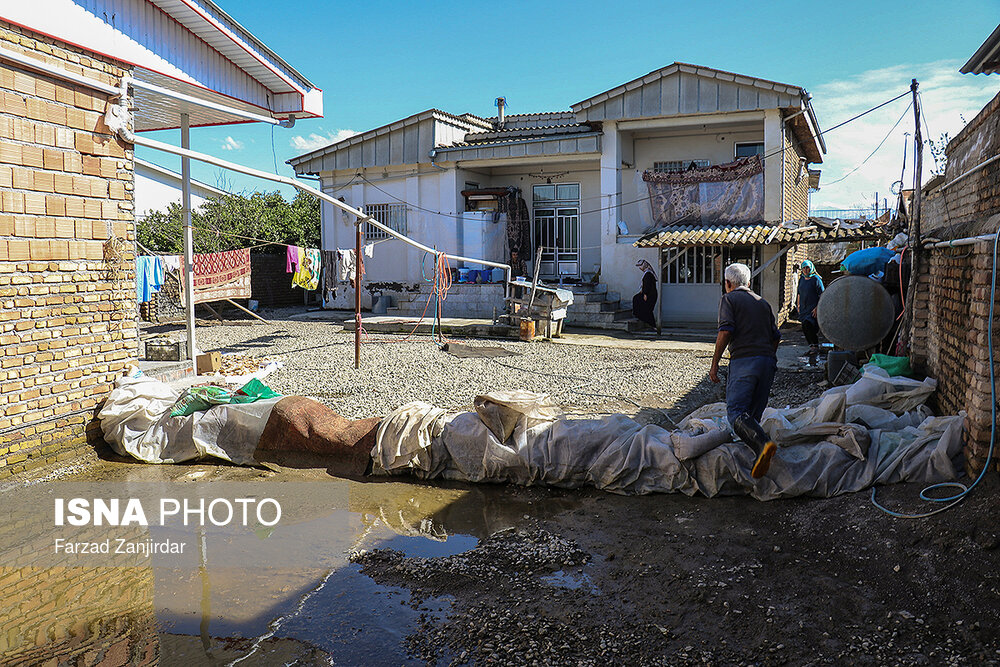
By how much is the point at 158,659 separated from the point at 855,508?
406 centimetres

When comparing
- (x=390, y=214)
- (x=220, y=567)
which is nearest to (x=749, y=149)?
(x=390, y=214)

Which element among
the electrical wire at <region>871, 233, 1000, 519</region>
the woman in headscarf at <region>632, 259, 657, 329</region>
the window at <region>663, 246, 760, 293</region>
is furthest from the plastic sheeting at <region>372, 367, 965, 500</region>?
the window at <region>663, 246, 760, 293</region>

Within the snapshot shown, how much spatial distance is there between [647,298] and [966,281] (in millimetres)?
11422

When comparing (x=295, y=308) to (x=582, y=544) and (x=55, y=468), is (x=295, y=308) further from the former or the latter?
(x=582, y=544)

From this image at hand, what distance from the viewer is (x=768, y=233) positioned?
15.5 m

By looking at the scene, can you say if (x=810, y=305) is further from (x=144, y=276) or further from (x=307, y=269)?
(x=144, y=276)

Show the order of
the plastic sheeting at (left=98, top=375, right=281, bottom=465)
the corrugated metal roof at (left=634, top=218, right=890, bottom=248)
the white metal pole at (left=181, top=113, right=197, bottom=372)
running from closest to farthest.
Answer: the plastic sheeting at (left=98, top=375, right=281, bottom=465)
the white metal pole at (left=181, top=113, right=197, bottom=372)
the corrugated metal roof at (left=634, top=218, right=890, bottom=248)

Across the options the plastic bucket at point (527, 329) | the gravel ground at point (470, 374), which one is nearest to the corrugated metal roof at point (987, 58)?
the gravel ground at point (470, 374)

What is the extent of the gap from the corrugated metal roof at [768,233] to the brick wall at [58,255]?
1158cm

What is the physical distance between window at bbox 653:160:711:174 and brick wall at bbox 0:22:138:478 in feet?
46.2

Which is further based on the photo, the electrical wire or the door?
the door

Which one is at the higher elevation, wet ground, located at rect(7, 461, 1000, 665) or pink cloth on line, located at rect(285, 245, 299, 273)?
pink cloth on line, located at rect(285, 245, 299, 273)

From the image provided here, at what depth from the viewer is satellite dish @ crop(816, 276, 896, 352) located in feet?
25.4

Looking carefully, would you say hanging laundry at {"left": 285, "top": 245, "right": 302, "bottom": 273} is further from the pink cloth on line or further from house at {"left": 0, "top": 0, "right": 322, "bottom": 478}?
house at {"left": 0, "top": 0, "right": 322, "bottom": 478}
